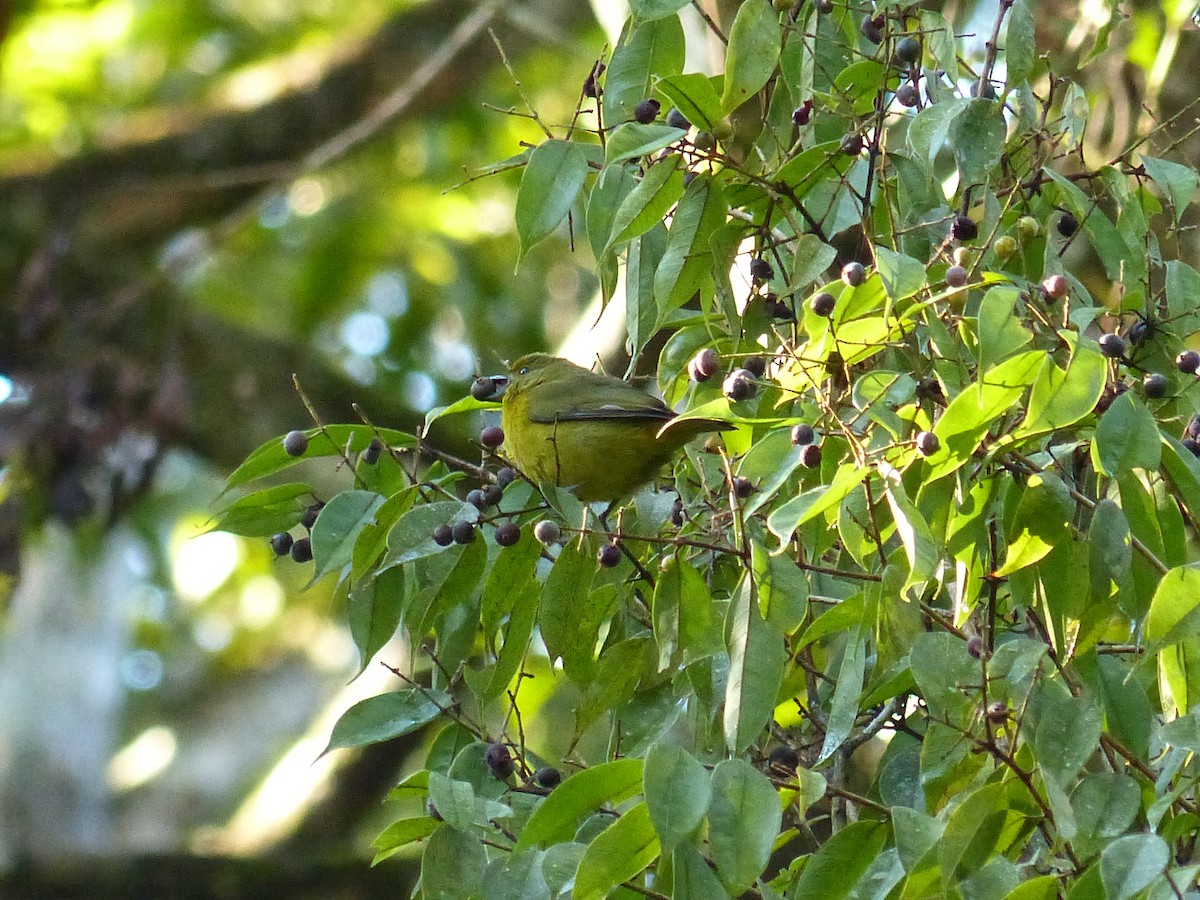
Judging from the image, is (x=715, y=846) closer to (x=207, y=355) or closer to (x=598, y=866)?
(x=598, y=866)

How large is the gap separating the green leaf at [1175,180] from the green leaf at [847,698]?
811 mm

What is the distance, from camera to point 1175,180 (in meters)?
2.12

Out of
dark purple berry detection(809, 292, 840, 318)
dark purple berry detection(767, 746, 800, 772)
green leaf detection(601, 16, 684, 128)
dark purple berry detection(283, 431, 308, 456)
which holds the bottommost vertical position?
dark purple berry detection(767, 746, 800, 772)

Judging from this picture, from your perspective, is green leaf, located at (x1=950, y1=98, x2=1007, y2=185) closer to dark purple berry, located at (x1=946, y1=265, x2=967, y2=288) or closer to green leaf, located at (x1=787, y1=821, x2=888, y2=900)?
dark purple berry, located at (x1=946, y1=265, x2=967, y2=288)

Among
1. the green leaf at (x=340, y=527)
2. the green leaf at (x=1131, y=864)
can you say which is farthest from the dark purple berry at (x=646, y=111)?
the green leaf at (x=1131, y=864)

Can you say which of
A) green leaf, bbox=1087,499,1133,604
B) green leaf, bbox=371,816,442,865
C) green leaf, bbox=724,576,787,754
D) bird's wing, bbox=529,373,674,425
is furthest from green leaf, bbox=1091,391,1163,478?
bird's wing, bbox=529,373,674,425

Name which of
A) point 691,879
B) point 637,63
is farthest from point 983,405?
point 637,63

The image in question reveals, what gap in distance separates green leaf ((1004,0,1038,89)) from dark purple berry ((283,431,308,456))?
121 cm

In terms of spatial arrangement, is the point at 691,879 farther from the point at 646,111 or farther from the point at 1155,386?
the point at 646,111

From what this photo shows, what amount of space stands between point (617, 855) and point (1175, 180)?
127 centimetres

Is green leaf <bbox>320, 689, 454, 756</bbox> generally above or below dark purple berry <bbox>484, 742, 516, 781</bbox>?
above

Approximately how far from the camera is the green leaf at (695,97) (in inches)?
75.5

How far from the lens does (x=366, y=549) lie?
6.91 feet

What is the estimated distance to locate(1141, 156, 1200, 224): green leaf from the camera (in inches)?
82.7
